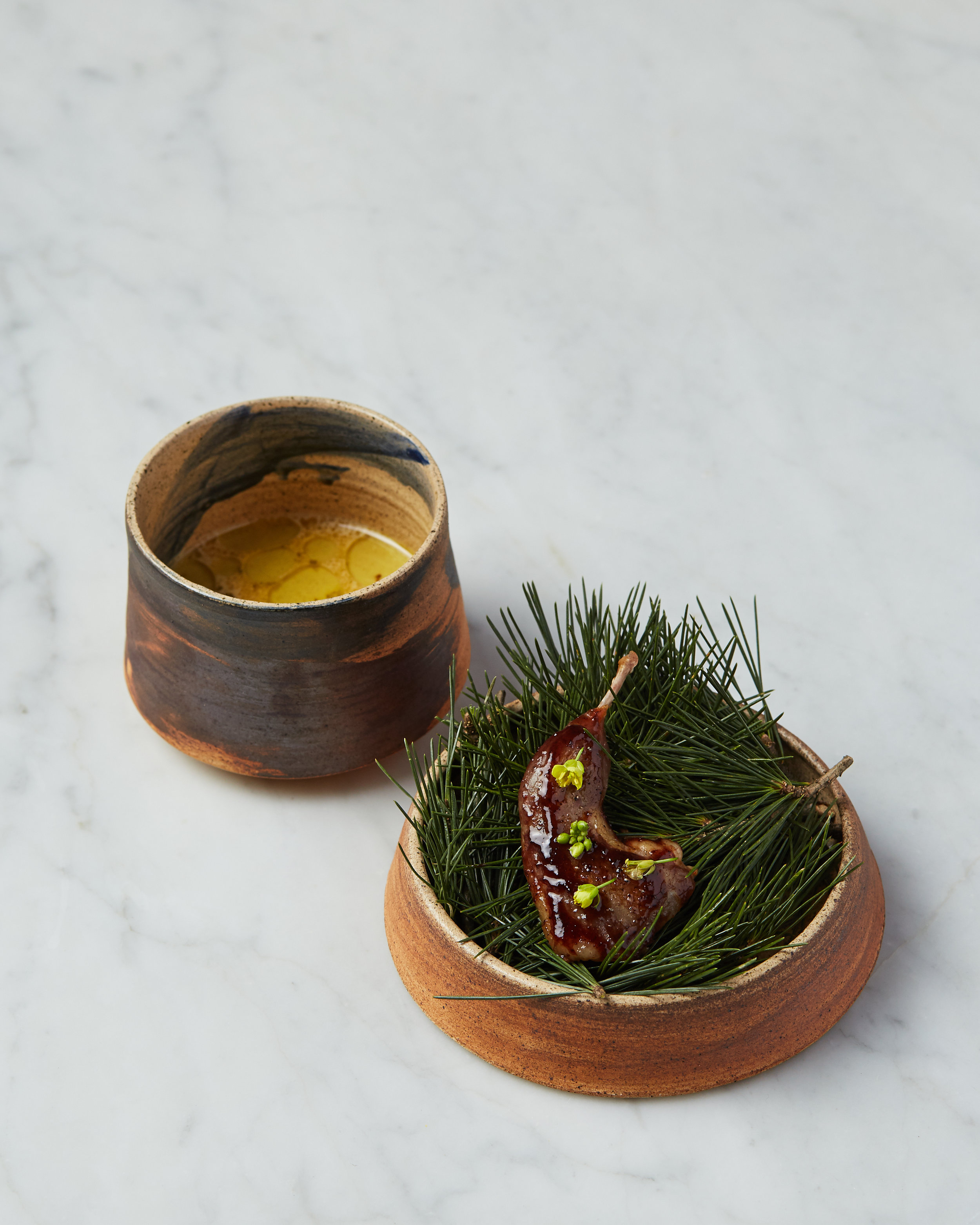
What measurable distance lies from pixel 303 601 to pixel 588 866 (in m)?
0.30

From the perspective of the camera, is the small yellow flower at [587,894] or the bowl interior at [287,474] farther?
the bowl interior at [287,474]

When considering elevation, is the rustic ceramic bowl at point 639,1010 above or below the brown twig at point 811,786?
below

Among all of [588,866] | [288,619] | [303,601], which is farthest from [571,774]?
[303,601]

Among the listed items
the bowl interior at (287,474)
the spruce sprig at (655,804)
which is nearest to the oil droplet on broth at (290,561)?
the bowl interior at (287,474)

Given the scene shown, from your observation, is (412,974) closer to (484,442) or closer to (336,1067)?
(336,1067)

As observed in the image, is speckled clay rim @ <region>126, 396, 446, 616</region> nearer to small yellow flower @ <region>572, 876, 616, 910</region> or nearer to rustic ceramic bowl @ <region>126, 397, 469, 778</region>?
rustic ceramic bowl @ <region>126, 397, 469, 778</region>

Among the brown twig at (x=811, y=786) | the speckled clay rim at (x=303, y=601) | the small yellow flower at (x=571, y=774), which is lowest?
the speckled clay rim at (x=303, y=601)

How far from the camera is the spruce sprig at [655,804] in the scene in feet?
2.07

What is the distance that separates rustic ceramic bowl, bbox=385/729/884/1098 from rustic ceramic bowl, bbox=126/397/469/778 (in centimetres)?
10

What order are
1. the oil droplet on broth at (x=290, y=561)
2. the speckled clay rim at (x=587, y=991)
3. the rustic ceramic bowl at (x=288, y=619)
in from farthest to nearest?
the oil droplet on broth at (x=290, y=561) → the rustic ceramic bowl at (x=288, y=619) → the speckled clay rim at (x=587, y=991)

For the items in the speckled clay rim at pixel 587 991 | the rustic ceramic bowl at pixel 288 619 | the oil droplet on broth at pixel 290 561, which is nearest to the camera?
the speckled clay rim at pixel 587 991

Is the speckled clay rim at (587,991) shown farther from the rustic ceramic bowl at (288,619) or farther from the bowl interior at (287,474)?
the bowl interior at (287,474)

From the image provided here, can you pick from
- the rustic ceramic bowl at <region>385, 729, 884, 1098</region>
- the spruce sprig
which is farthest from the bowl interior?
the rustic ceramic bowl at <region>385, 729, 884, 1098</region>

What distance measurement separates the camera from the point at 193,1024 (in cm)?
71
